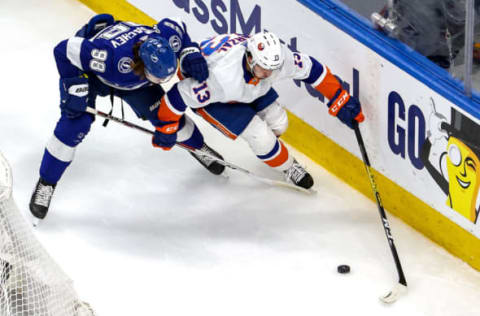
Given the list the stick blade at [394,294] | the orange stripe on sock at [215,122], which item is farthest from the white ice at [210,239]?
the orange stripe on sock at [215,122]

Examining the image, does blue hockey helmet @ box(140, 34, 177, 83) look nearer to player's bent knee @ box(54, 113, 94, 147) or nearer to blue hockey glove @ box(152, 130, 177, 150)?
blue hockey glove @ box(152, 130, 177, 150)

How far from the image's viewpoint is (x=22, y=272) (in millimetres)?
4312

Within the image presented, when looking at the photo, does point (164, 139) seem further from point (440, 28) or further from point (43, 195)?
point (440, 28)

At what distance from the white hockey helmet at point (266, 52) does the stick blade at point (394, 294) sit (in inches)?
42.7

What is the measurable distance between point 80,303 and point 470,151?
175 centimetres

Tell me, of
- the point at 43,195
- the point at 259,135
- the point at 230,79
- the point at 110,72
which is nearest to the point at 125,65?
the point at 110,72

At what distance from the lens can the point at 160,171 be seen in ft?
18.3

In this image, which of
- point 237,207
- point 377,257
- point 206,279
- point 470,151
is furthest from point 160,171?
point 470,151

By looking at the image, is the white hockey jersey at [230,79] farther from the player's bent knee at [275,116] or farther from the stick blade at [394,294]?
the stick blade at [394,294]

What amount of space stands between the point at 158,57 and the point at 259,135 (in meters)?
0.66

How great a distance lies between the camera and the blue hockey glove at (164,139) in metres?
4.97

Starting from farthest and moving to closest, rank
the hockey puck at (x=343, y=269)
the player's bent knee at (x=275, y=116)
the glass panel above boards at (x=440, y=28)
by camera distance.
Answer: the player's bent knee at (x=275, y=116) < the hockey puck at (x=343, y=269) < the glass panel above boards at (x=440, y=28)

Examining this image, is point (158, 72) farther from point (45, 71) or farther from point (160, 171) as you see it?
point (45, 71)

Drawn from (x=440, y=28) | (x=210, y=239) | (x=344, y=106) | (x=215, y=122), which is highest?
(x=440, y=28)
